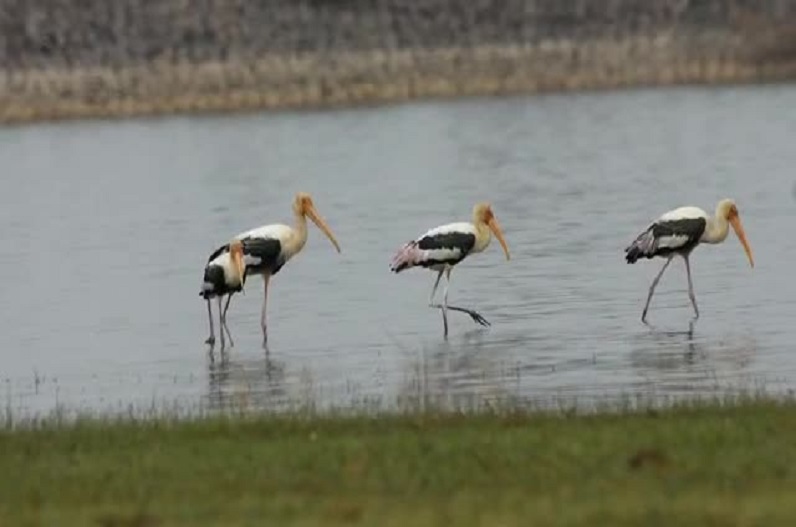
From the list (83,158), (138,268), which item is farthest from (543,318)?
(83,158)

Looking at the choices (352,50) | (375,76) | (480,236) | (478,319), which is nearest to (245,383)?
(478,319)

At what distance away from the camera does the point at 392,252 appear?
27797mm

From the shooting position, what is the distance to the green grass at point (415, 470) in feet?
31.4

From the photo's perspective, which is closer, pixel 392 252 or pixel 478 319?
pixel 478 319

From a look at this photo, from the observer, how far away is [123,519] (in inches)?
383

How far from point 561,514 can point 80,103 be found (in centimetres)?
4072

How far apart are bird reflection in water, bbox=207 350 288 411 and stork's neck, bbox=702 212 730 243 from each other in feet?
14.3

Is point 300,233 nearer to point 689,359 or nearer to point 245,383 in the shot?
point 245,383

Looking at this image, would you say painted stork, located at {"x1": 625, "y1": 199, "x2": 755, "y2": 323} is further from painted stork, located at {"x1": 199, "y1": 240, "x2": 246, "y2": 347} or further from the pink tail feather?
painted stork, located at {"x1": 199, "y1": 240, "x2": 246, "y2": 347}

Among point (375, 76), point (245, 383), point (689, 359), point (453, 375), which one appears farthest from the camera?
point (375, 76)

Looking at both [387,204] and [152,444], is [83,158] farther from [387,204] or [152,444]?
[152,444]

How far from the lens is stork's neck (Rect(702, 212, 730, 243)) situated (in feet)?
71.5

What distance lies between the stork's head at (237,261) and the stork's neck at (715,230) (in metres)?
4.13

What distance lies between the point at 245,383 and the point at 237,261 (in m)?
2.78
